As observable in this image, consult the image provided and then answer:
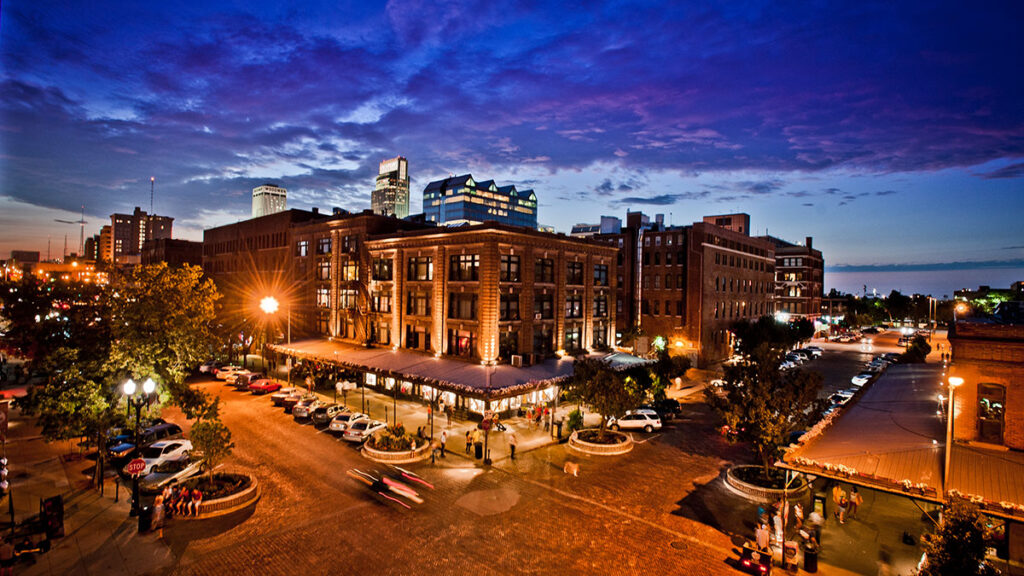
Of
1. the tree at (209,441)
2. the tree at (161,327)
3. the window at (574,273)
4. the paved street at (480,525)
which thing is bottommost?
the paved street at (480,525)

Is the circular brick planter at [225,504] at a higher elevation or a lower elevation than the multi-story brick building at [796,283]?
lower

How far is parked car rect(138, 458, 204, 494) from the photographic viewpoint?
22.9 m

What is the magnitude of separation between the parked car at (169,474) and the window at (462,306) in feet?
68.6

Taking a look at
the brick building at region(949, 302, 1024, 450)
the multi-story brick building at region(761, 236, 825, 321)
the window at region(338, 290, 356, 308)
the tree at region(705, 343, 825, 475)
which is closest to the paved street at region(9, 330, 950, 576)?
the tree at region(705, 343, 825, 475)

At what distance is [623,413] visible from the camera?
1154 inches

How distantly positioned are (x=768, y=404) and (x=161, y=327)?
3047 centimetres

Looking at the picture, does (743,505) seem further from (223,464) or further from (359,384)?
(359,384)

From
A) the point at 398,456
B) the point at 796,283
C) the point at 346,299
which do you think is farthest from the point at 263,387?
the point at 796,283

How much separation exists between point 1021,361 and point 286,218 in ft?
220

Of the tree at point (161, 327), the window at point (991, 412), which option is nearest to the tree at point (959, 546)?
the window at point (991, 412)

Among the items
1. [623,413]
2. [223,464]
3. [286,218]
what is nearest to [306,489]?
[223,464]

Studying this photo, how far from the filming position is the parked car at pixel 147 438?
1048 inches

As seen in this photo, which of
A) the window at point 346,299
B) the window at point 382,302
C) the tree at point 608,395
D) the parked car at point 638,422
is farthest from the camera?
the window at point 346,299

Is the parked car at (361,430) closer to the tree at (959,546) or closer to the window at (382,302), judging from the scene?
the window at (382,302)
